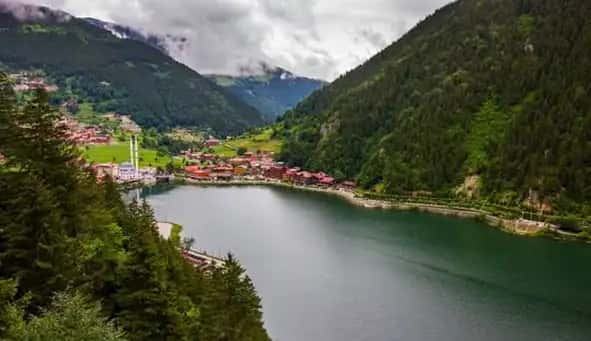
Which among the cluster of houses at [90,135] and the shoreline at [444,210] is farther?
the cluster of houses at [90,135]

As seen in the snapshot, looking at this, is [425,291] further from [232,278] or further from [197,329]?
[197,329]

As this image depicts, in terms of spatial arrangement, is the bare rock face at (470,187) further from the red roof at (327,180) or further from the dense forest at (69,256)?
the dense forest at (69,256)

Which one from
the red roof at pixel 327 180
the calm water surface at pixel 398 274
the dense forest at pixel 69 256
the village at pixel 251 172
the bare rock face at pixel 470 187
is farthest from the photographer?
the village at pixel 251 172

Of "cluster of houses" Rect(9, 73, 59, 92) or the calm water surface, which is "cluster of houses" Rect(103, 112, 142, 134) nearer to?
"cluster of houses" Rect(9, 73, 59, 92)

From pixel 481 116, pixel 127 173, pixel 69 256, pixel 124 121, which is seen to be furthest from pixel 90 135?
pixel 69 256

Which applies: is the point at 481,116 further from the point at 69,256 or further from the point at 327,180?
the point at 69,256

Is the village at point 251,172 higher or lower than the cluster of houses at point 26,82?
lower

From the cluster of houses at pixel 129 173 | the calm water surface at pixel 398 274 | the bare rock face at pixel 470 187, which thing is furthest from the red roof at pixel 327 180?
the cluster of houses at pixel 129 173
